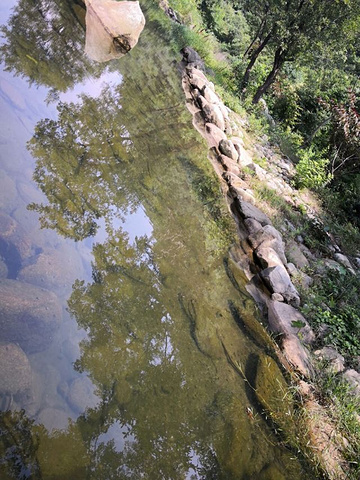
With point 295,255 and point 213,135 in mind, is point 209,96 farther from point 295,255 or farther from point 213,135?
point 295,255

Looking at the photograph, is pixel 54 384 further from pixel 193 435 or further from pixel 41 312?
pixel 193 435

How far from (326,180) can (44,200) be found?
598 cm

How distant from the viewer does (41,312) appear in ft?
7.98

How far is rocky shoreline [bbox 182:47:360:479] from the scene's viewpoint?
3.02 meters

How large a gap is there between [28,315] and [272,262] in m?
3.04

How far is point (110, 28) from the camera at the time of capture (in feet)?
24.6

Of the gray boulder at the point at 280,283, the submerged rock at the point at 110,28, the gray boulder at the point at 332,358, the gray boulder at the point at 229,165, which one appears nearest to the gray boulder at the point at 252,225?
the gray boulder at the point at 280,283

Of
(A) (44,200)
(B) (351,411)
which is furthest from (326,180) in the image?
(A) (44,200)

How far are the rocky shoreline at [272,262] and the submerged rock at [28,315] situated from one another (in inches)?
87.5

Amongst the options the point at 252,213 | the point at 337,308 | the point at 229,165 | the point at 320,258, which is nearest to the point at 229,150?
the point at 229,165

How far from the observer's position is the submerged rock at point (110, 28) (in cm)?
668

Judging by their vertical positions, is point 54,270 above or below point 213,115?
below

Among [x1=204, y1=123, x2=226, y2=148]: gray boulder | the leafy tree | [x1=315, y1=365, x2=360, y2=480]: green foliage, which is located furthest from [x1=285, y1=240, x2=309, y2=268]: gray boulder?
the leafy tree

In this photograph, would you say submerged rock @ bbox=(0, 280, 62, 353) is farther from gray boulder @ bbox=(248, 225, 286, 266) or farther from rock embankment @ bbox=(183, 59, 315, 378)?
gray boulder @ bbox=(248, 225, 286, 266)
